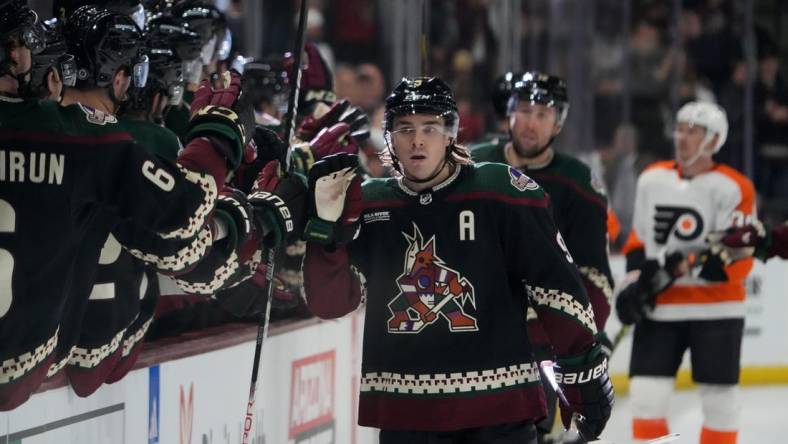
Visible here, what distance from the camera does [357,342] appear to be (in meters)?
4.11

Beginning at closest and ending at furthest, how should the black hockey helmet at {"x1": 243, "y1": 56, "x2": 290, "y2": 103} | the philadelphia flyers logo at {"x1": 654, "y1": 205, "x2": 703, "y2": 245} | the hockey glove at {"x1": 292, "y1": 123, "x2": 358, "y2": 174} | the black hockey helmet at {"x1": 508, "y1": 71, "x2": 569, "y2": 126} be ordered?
the hockey glove at {"x1": 292, "y1": 123, "x2": 358, "y2": 174}
the black hockey helmet at {"x1": 508, "y1": 71, "x2": 569, "y2": 126}
the black hockey helmet at {"x1": 243, "y1": 56, "x2": 290, "y2": 103}
the philadelphia flyers logo at {"x1": 654, "y1": 205, "x2": 703, "y2": 245}

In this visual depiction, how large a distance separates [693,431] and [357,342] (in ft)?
6.31

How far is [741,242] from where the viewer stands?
443 centimetres

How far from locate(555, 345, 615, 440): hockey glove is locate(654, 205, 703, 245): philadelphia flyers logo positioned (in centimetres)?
206

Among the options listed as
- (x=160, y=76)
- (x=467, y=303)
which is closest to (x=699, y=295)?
(x=467, y=303)

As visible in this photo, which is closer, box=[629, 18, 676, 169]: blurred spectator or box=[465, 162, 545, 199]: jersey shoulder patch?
box=[465, 162, 545, 199]: jersey shoulder patch

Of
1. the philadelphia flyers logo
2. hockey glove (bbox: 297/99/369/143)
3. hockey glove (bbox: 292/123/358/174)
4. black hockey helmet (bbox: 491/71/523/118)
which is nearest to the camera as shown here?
hockey glove (bbox: 292/123/358/174)

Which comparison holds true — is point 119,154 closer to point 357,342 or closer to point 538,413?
point 538,413

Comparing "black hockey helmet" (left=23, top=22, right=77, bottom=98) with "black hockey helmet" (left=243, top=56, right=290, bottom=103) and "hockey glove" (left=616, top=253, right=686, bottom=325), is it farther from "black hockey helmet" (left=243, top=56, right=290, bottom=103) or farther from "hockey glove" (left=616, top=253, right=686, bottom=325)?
"hockey glove" (left=616, top=253, right=686, bottom=325)

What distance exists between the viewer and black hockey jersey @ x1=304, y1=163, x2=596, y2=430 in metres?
2.52

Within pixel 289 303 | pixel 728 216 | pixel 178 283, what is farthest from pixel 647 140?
pixel 178 283

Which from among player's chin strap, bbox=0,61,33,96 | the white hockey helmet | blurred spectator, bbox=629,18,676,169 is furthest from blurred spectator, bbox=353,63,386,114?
player's chin strap, bbox=0,61,33,96

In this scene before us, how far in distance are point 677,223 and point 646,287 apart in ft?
0.92

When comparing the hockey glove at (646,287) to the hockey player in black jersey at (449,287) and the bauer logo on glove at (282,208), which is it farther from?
the bauer logo on glove at (282,208)
